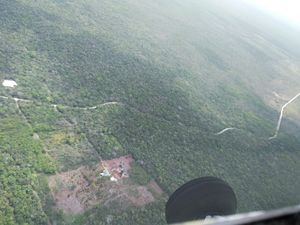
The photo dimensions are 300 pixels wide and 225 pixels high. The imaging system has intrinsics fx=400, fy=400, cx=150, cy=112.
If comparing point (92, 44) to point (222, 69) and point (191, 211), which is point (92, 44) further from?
point (191, 211)

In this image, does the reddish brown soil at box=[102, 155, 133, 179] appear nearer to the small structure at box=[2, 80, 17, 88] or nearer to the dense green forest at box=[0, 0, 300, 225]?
the dense green forest at box=[0, 0, 300, 225]

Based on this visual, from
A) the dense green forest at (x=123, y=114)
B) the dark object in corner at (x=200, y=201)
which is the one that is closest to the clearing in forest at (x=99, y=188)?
the dense green forest at (x=123, y=114)

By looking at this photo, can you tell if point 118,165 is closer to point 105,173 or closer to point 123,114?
point 105,173

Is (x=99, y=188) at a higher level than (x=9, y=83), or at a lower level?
higher

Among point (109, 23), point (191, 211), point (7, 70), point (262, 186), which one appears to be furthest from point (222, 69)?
point (191, 211)

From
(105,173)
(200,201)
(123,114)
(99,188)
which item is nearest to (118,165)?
(105,173)

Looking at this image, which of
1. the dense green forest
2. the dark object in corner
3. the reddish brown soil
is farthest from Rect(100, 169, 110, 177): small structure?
the dark object in corner

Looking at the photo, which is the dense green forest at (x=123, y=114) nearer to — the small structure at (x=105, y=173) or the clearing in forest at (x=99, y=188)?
the clearing in forest at (x=99, y=188)

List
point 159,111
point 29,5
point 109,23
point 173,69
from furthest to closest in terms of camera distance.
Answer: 1. point 109,23
2. point 173,69
3. point 29,5
4. point 159,111
